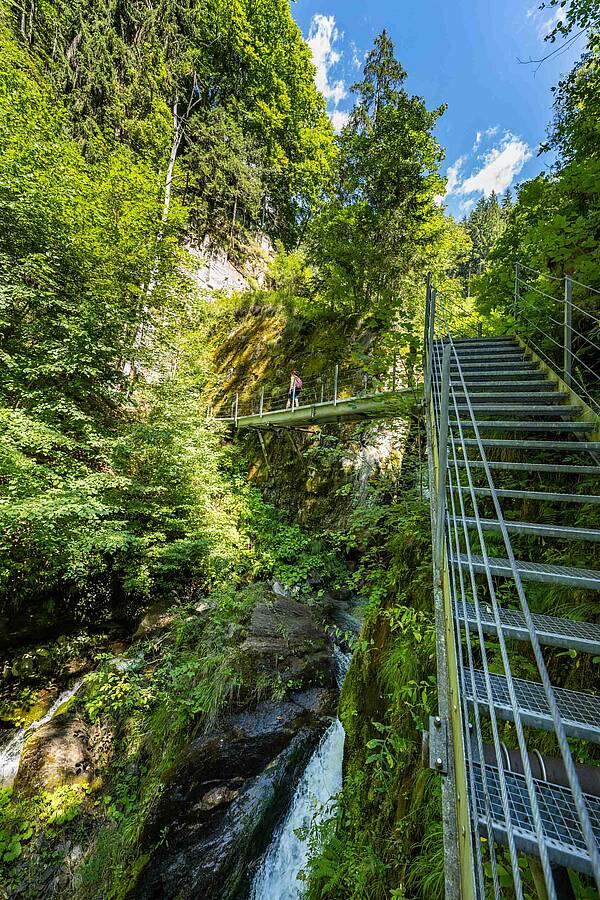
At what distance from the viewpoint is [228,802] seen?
11.1 ft

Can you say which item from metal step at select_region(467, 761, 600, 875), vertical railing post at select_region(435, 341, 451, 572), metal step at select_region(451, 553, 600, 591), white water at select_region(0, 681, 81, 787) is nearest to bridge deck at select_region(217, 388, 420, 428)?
vertical railing post at select_region(435, 341, 451, 572)

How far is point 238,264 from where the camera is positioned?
18.0 metres

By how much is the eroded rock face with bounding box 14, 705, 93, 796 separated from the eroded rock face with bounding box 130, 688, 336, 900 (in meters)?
1.61

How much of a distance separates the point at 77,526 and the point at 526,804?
20.4ft

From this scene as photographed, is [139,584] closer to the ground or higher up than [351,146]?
closer to the ground

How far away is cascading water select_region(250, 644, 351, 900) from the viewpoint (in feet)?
9.75

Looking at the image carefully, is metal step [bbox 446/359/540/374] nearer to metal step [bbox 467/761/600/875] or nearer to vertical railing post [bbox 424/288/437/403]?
vertical railing post [bbox 424/288/437/403]

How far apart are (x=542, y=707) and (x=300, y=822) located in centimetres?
321

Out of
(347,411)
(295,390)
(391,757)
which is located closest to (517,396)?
(391,757)

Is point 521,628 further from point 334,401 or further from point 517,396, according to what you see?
point 334,401

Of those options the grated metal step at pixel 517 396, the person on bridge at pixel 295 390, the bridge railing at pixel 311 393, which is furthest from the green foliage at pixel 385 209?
the grated metal step at pixel 517 396

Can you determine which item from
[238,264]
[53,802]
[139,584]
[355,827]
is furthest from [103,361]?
[238,264]

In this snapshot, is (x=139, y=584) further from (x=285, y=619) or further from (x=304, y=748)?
(x=304, y=748)

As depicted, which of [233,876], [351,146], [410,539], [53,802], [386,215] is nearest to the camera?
[233,876]
